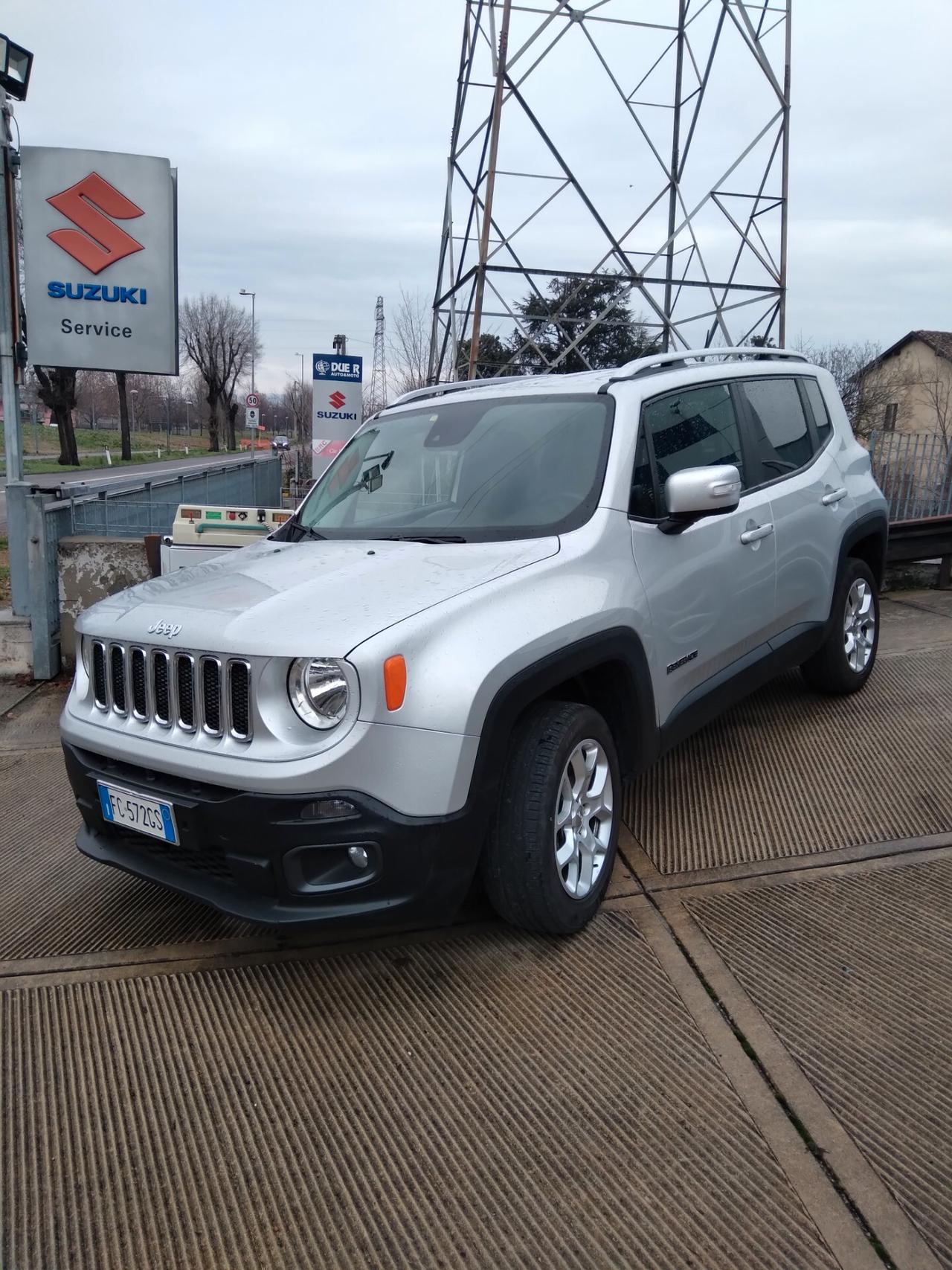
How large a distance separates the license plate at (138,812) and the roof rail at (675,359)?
221cm

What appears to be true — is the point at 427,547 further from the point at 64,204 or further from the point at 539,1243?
the point at 64,204

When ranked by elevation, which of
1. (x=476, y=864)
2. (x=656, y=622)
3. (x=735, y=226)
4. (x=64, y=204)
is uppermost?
(x=735, y=226)

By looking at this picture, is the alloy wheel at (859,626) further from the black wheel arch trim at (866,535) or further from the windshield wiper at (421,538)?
the windshield wiper at (421,538)

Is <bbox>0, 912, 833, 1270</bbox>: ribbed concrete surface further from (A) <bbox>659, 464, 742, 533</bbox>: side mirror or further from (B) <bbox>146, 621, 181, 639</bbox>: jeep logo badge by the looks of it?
(A) <bbox>659, 464, 742, 533</bbox>: side mirror

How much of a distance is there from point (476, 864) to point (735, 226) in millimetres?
10366

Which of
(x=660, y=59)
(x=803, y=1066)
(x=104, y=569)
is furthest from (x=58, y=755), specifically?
(x=660, y=59)

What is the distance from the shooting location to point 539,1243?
2.07 m

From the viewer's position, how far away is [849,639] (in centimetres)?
521

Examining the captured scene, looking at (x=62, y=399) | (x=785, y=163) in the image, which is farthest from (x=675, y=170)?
(x=62, y=399)

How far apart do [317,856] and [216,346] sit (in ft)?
243

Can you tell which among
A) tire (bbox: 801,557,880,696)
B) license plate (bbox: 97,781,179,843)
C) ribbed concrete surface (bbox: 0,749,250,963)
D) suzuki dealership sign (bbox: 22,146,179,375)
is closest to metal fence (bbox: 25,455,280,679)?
suzuki dealership sign (bbox: 22,146,179,375)

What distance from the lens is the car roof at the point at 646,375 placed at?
12.7 ft

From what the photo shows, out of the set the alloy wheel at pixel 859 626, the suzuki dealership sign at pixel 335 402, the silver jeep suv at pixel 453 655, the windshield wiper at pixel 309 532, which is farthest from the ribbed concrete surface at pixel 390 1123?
the suzuki dealership sign at pixel 335 402

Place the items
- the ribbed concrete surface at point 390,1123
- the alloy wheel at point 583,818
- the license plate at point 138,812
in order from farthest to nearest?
the alloy wheel at point 583,818 → the license plate at point 138,812 → the ribbed concrete surface at point 390,1123
